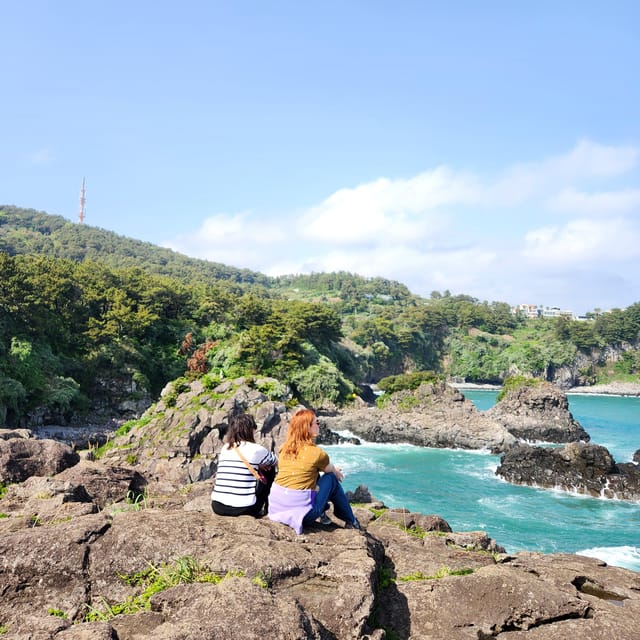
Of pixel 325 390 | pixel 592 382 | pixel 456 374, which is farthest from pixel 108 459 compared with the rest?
pixel 592 382

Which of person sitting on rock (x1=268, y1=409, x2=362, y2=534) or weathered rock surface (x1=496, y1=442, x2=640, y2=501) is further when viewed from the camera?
weathered rock surface (x1=496, y1=442, x2=640, y2=501)

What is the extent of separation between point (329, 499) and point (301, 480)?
0.76 meters

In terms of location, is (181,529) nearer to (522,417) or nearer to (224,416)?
(224,416)

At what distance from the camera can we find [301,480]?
256 inches

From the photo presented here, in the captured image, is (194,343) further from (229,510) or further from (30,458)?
(229,510)

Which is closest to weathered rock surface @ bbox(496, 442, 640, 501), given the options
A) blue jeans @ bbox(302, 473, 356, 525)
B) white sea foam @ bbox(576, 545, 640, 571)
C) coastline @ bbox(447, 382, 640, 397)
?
white sea foam @ bbox(576, 545, 640, 571)

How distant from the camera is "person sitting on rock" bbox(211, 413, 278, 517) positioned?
662cm

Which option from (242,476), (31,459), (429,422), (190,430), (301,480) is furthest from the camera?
(429,422)

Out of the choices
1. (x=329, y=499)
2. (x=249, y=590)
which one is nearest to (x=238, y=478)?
(x=329, y=499)

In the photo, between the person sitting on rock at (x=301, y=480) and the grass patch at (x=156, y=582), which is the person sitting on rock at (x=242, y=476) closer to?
the person sitting on rock at (x=301, y=480)

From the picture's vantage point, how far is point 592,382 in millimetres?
107312

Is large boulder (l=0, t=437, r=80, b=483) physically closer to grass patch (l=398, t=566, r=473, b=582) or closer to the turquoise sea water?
grass patch (l=398, t=566, r=473, b=582)

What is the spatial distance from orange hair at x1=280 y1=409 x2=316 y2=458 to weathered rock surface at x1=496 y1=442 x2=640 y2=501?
2906 cm

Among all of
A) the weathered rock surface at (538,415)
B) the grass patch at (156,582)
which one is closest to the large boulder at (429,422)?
the weathered rock surface at (538,415)
